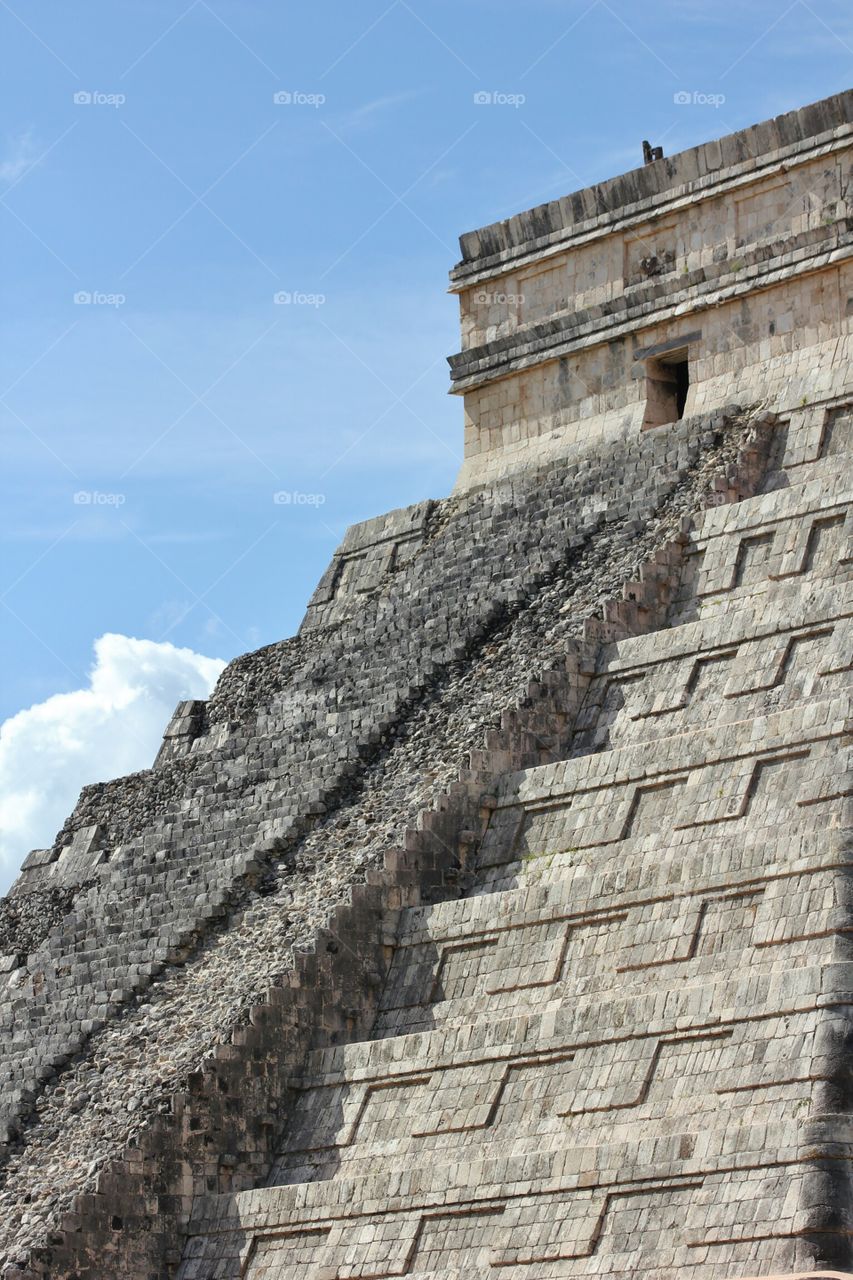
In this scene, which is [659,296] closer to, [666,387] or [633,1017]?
[666,387]

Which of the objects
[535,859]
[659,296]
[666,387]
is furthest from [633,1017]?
[659,296]

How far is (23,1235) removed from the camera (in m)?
17.7

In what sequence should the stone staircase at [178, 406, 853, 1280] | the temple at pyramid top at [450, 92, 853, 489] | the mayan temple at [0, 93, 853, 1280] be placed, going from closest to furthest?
the stone staircase at [178, 406, 853, 1280]
the mayan temple at [0, 93, 853, 1280]
the temple at pyramid top at [450, 92, 853, 489]

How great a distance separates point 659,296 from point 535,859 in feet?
26.9

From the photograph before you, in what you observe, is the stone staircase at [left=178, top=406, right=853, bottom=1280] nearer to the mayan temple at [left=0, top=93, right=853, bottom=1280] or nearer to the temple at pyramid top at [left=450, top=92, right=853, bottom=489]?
the mayan temple at [left=0, top=93, right=853, bottom=1280]

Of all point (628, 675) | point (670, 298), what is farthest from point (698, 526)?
point (670, 298)

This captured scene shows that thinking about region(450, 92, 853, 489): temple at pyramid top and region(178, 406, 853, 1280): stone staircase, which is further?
region(450, 92, 853, 489): temple at pyramid top

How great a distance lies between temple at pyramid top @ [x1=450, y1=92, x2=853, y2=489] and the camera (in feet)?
78.2

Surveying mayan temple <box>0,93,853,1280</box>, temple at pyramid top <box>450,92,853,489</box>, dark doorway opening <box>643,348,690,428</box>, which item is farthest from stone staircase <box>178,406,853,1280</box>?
dark doorway opening <box>643,348,690,428</box>

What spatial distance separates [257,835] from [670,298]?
23.9 feet

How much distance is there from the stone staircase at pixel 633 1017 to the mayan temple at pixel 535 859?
0.10ft

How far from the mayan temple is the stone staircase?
0.03m

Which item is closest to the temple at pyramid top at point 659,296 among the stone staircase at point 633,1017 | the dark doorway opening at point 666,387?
the dark doorway opening at point 666,387

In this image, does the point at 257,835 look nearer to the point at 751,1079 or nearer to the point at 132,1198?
the point at 132,1198
